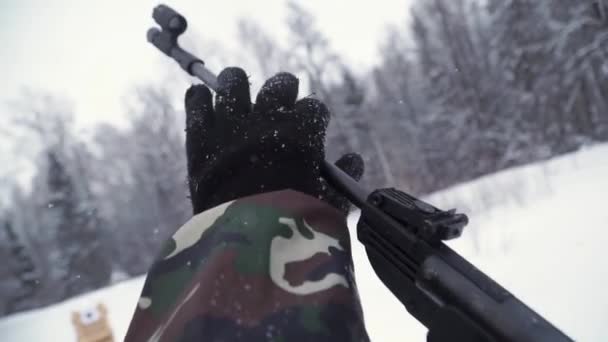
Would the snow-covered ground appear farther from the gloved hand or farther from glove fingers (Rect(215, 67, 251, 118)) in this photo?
glove fingers (Rect(215, 67, 251, 118))

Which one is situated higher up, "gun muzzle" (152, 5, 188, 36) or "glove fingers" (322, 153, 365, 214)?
"gun muzzle" (152, 5, 188, 36)

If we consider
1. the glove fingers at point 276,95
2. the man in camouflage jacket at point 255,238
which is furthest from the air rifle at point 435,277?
the glove fingers at point 276,95

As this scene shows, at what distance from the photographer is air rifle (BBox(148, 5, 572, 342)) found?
716mm

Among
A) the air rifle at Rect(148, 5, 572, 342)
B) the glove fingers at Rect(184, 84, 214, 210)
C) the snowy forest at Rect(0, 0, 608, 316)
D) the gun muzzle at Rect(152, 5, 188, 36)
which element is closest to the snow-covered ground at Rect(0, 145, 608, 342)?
the air rifle at Rect(148, 5, 572, 342)

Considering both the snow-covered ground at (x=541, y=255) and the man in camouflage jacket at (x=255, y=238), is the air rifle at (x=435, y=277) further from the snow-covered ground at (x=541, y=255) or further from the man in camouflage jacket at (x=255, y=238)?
the snow-covered ground at (x=541, y=255)

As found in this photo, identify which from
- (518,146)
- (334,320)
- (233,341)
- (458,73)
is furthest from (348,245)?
(458,73)

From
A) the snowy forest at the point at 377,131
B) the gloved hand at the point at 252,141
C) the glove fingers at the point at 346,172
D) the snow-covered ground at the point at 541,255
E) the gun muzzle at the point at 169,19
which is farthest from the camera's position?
the snowy forest at the point at 377,131

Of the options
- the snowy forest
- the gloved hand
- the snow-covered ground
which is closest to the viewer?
the gloved hand

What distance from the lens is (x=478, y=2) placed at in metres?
23.4

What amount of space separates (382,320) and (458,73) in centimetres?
2165

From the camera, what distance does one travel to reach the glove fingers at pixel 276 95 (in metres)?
1.24

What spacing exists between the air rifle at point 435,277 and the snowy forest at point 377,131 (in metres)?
15.7

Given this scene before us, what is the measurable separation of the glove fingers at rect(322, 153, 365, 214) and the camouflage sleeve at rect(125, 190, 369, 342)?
0.85 feet

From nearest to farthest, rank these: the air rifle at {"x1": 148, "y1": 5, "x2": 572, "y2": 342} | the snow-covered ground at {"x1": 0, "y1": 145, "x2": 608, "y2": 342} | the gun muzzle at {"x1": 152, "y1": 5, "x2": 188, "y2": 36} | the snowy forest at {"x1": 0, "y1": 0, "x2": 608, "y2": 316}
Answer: the air rifle at {"x1": 148, "y1": 5, "x2": 572, "y2": 342}
the gun muzzle at {"x1": 152, "y1": 5, "x2": 188, "y2": 36}
the snow-covered ground at {"x1": 0, "y1": 145, "x2": 608, "y2": 342}
the snowy forest at {"x1": 0, "y1": 0, "x2": 608, "y2": 316}
